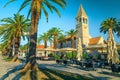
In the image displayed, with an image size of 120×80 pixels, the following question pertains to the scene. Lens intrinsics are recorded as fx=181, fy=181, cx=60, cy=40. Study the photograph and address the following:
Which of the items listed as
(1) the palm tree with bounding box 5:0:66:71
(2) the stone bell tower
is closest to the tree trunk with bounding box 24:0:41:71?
(1) the palm tree with bounding box 5:0:66:71

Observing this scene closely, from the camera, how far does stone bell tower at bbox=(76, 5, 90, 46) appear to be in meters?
80.2

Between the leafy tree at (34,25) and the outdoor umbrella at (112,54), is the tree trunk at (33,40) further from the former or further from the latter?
the outdoor umbrella at (112,54)

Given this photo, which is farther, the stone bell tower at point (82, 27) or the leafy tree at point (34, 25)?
the stone bell tower at point (82, 27)

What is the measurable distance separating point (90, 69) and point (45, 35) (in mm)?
52292

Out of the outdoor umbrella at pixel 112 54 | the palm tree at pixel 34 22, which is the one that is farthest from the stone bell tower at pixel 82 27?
the palm tree at pixel 34 22

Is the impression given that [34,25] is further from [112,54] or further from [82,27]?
[82,27]

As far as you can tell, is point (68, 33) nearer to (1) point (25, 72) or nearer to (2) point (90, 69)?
(2) point (90, 69)

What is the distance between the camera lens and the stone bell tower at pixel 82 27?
80.2m

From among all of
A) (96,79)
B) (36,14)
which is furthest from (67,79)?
(36,14)

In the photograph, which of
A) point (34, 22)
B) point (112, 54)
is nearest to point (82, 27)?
point (112, 54)

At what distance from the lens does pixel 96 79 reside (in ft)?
47.8

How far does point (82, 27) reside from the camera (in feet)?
267

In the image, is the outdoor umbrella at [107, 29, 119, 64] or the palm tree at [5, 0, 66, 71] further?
the outdoor umbrella at [107, 29, 119, 64]

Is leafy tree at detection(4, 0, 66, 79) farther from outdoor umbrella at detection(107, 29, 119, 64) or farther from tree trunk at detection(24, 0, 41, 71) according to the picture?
outdoor umbrella at detection(107, 29, 119, 64)
